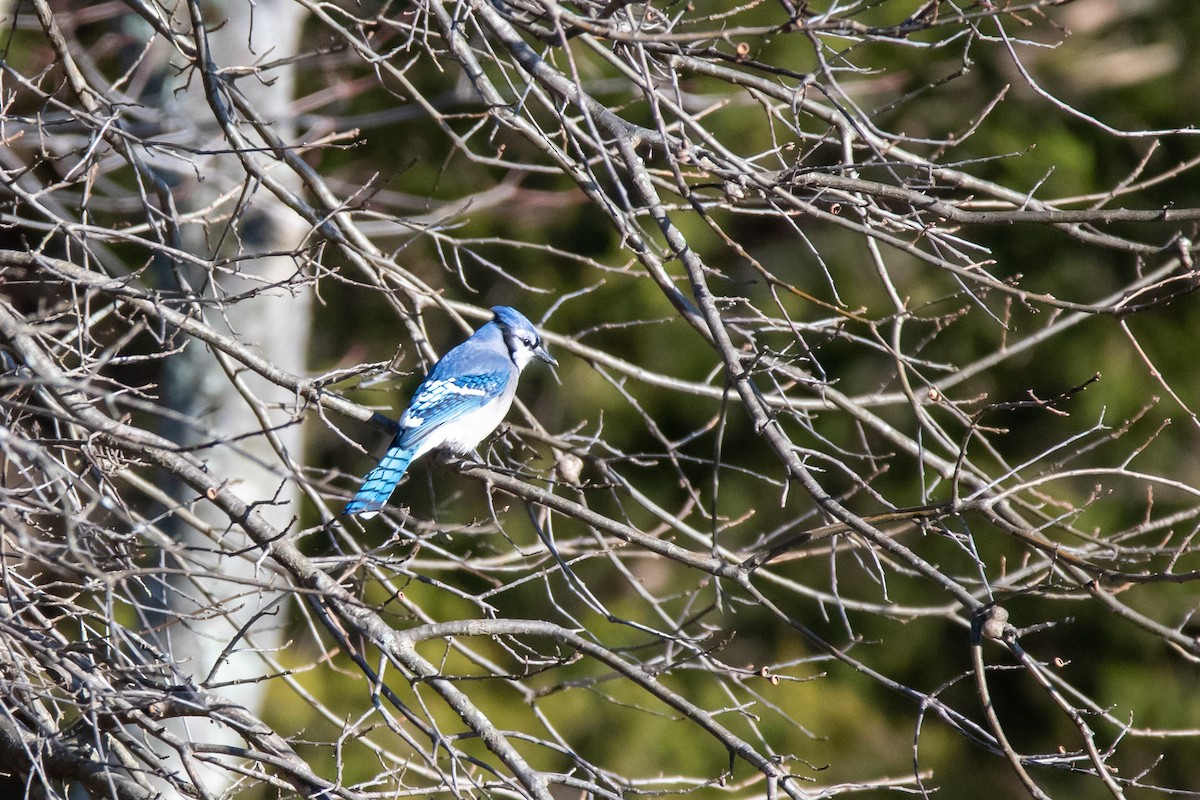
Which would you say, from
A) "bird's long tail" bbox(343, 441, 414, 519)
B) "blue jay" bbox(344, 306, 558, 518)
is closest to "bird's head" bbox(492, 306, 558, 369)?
"blue jay" bbox(344, 306, 558, 518)

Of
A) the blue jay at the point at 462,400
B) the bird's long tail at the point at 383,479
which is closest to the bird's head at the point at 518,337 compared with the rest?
the blue jay at the point at 462,400

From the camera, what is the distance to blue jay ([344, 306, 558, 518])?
9.93ft

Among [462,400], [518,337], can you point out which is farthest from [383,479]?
[518,337]

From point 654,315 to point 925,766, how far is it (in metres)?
2.19

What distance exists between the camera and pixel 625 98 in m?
4.93

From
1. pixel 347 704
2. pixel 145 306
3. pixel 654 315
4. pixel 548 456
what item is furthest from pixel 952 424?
pixel 145 306

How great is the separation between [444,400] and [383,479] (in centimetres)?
50

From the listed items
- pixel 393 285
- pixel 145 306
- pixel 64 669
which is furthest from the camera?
pixel 393 285

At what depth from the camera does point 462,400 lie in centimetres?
357

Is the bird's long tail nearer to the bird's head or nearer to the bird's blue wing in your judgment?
the bird's blue wing

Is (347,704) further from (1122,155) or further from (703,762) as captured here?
(1122,155)

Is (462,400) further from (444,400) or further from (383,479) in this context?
(383,479)

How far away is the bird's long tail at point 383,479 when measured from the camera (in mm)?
2863

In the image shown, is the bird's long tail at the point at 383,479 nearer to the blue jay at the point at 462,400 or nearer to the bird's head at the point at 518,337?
the blue jay at the point at 462,400
